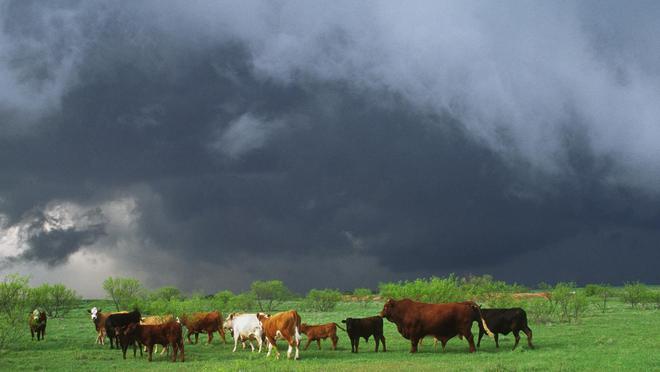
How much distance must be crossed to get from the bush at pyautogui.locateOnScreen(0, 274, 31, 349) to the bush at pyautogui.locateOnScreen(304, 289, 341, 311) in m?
67.2

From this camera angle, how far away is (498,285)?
271 ft

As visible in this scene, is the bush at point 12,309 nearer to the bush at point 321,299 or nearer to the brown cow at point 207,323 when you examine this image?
the brown cow at point 207,323

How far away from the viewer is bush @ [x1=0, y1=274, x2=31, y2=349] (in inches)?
1243

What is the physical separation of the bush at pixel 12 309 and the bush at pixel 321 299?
2647 inches

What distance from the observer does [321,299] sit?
350ft

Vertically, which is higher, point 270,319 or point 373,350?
point 270,319

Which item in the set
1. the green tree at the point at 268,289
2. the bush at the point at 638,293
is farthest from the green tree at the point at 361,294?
the bush at the point at 638,293

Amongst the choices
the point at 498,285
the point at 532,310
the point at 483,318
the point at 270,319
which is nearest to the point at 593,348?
the point at 483,318

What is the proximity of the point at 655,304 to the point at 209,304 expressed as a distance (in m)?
78.2

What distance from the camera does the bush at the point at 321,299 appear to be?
106 metres

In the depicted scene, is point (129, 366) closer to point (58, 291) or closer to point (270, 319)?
point (270, 319)

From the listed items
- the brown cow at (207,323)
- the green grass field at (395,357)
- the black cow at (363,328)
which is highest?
the brown cow at (207,323)

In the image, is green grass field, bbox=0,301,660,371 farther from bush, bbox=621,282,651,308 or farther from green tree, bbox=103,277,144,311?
bush, bbox=621,282,651,308

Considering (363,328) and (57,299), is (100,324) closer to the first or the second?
(363,328)
